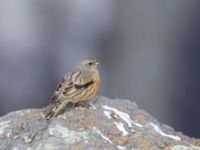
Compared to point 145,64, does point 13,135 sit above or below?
above

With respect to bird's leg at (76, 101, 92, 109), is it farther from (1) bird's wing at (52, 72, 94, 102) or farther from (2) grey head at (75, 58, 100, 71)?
(2) grey head at (75, 58, 100, 71)

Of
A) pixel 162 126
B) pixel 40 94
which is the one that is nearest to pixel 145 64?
pixel 40 94

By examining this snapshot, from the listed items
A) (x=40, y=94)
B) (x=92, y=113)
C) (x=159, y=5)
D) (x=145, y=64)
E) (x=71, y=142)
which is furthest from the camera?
(x=159, y=5)

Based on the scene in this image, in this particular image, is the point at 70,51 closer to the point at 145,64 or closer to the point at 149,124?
the point at 145,64

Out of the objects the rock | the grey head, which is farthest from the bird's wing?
the rock

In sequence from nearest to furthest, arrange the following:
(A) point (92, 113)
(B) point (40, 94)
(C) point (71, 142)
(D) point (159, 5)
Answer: (C) point (71, 142) → (A) point (92, 113) → (B) point (40, 94) → (D) point (159, 5)

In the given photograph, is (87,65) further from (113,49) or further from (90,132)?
(113,49)
